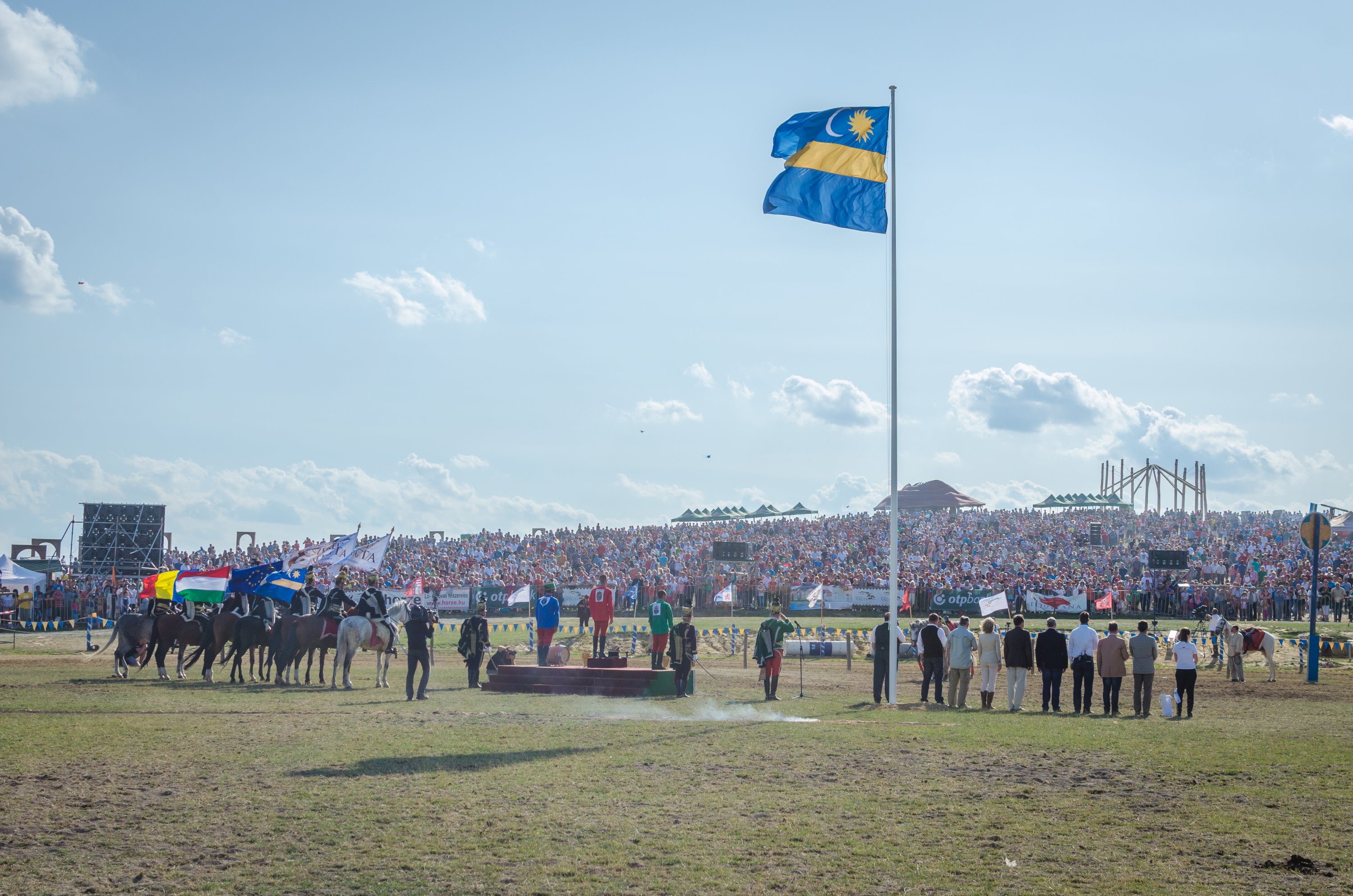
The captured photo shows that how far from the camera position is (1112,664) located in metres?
19.4

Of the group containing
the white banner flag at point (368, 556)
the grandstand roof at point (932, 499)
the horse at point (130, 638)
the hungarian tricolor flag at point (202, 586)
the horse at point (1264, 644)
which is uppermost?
the grandstand roof at point (932, 499)

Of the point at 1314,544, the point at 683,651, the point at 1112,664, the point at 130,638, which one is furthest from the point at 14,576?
the point at 1314,544

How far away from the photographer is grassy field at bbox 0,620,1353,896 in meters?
8.14

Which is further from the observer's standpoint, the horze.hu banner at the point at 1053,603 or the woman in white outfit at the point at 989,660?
the horze.hu banner at the point at 1053,603

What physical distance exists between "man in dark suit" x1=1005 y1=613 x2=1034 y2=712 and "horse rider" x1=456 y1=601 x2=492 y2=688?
10.2 meters

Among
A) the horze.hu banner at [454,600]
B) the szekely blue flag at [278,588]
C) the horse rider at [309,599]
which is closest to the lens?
the horse rider at [309,599]

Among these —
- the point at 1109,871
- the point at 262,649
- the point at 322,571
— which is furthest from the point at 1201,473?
the point at 1109,871

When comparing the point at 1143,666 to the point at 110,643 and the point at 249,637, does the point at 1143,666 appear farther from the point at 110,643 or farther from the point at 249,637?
the point at 110,643

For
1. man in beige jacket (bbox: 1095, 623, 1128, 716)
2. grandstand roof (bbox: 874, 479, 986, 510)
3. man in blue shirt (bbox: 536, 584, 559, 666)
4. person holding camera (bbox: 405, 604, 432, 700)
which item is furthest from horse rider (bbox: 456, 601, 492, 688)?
grandstand roof (bbox: 874, 479, 986, 510)

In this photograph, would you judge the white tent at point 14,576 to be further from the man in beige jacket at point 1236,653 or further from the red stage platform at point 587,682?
the man in beige jacket at point 1236,653

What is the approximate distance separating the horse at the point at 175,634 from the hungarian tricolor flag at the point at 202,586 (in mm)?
3754

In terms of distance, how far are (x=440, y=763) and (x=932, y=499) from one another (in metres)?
62.0

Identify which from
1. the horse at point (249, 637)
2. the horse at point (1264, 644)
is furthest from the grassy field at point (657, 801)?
the horse at point (1264, 644)

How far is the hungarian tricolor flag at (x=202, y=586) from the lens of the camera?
2864 centimetres
